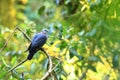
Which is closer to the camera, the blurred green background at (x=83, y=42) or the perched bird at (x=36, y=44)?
the perched bird at (x=36, y=44)

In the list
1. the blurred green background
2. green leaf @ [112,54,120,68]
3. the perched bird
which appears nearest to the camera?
the perched bird

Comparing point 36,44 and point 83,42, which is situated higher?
point 83,42

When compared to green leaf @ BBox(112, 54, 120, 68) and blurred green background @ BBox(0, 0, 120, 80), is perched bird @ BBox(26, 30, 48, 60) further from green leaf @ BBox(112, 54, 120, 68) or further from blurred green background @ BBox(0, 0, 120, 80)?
green leaf @ BBox(112, 54, 120, 68)

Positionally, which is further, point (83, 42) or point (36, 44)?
point (83, 42)

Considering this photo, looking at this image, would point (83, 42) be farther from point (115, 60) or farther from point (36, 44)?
point (36, 44)

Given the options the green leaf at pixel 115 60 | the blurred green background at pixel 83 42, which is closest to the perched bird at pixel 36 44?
the blurred green background at pixel 83 42

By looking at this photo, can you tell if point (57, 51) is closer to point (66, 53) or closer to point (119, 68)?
point (66, 53)

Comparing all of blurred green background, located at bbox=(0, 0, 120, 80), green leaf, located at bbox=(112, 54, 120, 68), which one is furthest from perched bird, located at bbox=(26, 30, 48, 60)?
green leaf, located at bbox=(112, 54, 120, 68)

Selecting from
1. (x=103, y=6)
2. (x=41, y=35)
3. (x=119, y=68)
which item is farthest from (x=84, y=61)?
(x=41, y=35)

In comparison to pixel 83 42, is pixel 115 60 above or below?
below

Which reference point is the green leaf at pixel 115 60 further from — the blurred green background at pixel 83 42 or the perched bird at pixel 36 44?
the perched bird at pixel 36 44

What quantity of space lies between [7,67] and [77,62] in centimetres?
77

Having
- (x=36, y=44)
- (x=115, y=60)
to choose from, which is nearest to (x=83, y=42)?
(x=115, y=60)

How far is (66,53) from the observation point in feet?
10.6
